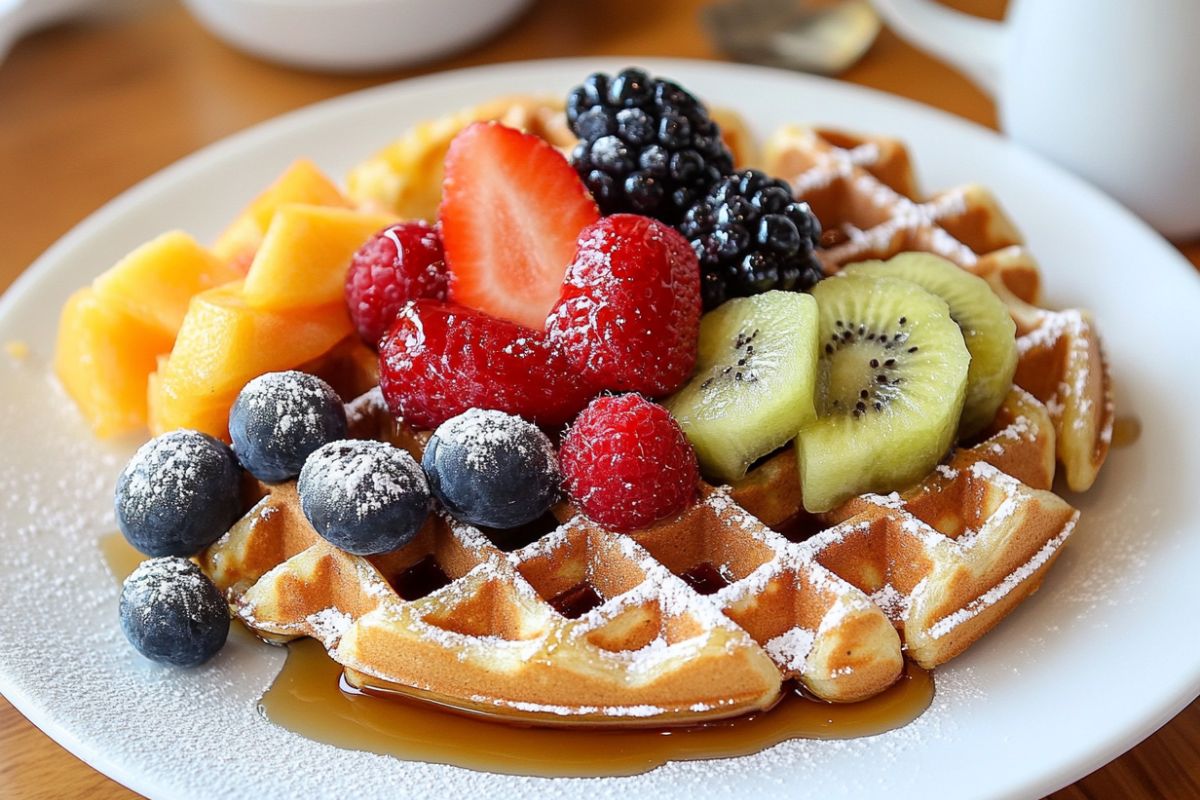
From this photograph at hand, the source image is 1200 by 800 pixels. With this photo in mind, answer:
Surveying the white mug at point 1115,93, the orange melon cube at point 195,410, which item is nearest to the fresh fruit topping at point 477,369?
the orange melon cube at point 195,410

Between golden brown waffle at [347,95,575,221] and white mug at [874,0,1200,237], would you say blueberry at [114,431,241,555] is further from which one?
white mug at [874,0,1200,237]

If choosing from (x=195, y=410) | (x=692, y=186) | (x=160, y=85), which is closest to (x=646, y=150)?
(x=692, y=186)

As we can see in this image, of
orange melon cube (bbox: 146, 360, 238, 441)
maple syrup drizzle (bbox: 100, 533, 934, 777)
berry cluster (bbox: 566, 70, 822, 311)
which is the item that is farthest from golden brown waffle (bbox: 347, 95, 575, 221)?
maple syrup drizzle (bbox: 100, 533, 934, 777)

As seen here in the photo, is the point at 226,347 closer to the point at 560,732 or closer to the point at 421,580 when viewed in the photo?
the point at 421,580

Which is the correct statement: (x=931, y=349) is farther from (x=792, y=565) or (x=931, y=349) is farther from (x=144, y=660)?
(x=144, y=660)

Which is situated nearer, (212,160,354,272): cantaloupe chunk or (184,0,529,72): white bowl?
(212,160,354,272): cantaloupe chunk

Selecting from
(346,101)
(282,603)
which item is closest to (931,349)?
(282,603)
